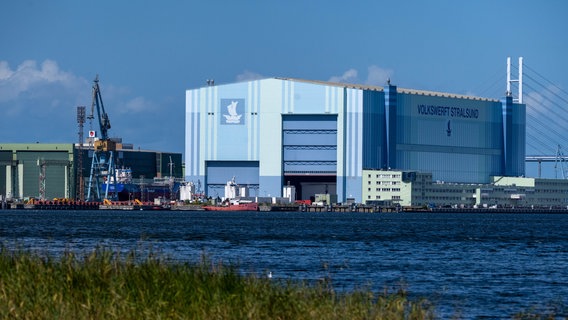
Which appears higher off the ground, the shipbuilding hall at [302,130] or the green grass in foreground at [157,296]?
the shipbuilding hall at [302,130]

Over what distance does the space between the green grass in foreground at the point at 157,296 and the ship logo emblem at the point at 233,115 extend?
163513mm

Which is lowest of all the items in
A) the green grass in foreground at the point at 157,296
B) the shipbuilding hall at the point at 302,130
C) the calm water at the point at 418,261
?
the calm water at the point at 418,261

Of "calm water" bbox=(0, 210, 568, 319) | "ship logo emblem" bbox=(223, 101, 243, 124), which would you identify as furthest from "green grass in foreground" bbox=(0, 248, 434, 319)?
"ship logo emblem" bbox=(223, 101, 243, 124)

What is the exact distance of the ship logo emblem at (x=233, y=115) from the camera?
196375mm

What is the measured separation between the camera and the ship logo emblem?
196 metres

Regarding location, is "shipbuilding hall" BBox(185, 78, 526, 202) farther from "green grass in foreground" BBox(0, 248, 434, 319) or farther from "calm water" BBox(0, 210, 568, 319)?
"green grass in foreground" BBox(0, 248, 434, 319)

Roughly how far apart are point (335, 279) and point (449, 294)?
17.9 feet

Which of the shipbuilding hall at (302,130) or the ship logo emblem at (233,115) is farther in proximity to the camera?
the ship logo emblem at (233,115)

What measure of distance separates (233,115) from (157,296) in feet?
548

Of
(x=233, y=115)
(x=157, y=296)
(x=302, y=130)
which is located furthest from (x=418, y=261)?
(x=233, y=115)

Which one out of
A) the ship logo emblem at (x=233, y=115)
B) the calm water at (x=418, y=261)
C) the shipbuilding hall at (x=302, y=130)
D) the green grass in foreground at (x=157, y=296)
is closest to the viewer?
the green grass in foreground at (x=157, y=296)

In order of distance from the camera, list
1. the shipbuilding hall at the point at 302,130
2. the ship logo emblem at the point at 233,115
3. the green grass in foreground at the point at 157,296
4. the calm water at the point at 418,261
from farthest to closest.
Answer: the ship logo emblem at the point at 233,115, the shipbuilding hall at the point at 302,130, the calm water at the point at 418,261, the green grass in foreground at the point at 157,296

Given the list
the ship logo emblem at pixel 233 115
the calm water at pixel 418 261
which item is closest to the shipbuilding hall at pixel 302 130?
the ship logo emblem at pixel 233 115

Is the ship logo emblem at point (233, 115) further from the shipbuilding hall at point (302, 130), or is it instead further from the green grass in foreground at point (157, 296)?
the green grass in foreground at point (157, 296)
